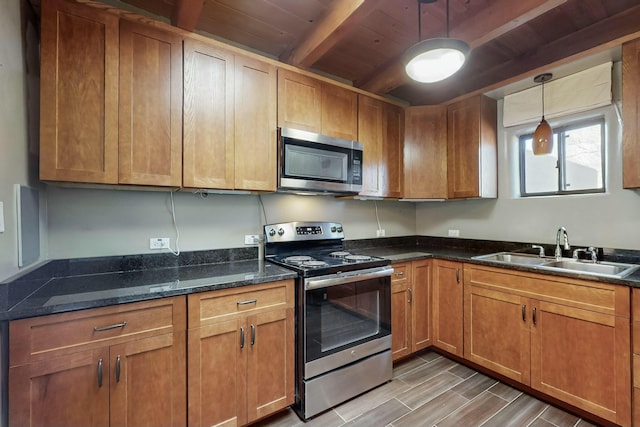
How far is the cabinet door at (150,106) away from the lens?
156cm

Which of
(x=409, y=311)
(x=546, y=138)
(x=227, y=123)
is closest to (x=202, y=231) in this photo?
(x=227, y=123)

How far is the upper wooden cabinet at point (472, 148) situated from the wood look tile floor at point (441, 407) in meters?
1.61

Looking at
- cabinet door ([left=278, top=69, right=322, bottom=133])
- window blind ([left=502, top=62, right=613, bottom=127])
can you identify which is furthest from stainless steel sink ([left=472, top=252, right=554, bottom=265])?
cabinet door ([left=278, top=69, right=322, bottom=133])

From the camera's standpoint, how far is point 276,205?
243 centimetres

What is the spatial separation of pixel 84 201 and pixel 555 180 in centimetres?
363

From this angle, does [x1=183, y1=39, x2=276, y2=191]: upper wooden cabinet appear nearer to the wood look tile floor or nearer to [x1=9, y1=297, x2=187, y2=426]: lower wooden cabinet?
[x1=9, y1=297, x2=187, y2=426]: lower wooden cabinet

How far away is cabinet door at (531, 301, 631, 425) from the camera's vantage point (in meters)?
1.60

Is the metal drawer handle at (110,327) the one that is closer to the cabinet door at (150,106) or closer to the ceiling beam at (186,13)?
the cabinet door at (150,106)

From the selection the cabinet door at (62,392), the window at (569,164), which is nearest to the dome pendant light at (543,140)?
the window at (569,164)

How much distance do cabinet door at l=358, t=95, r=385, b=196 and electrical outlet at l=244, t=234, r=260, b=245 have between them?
3.25 ft

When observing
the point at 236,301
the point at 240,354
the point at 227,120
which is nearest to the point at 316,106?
the point at 227,120

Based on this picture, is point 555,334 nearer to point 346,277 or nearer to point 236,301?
point 346,277

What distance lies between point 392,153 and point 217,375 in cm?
230

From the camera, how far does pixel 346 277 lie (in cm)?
194
